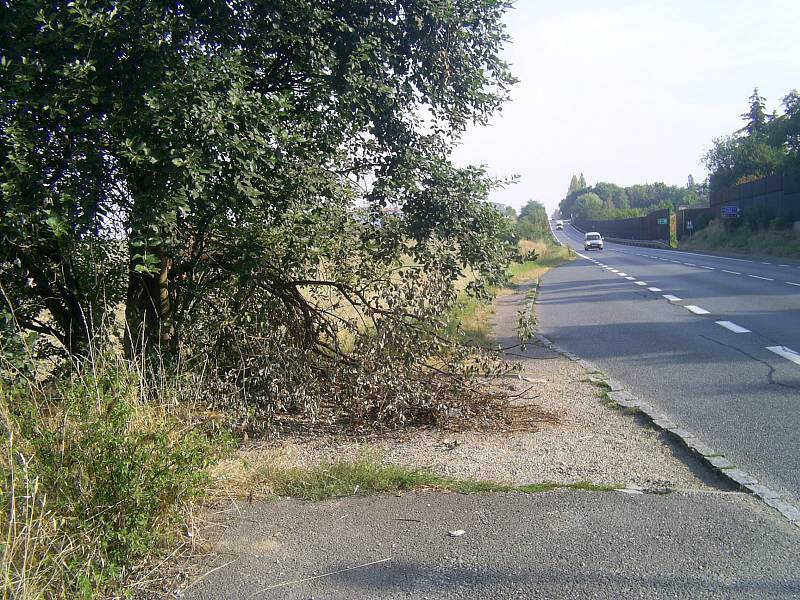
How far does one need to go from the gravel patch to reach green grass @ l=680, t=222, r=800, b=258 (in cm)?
3467

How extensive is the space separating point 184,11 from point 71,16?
→ 100 centimetres

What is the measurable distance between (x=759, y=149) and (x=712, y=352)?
218 ft

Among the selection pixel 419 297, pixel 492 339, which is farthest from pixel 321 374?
pixel 492 339

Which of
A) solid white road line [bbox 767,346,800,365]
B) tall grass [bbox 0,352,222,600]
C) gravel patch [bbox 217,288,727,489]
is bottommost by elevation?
solid white road line [bbox 767,346,800,365]

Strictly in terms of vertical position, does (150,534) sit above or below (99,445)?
below

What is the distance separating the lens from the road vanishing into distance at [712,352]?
629 centimetres

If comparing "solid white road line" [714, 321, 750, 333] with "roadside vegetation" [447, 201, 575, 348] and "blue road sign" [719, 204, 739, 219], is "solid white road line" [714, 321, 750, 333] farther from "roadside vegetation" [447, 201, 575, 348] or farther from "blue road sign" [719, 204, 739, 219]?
"blue road sign" [719, 204, 739, 219]

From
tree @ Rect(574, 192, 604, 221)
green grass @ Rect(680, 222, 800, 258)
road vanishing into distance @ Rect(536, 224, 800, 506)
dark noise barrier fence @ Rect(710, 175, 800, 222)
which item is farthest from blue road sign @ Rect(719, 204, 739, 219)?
tree @ Rect(574, 192, 604, 221)

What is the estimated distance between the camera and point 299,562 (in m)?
4.09

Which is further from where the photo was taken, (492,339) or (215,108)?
(492,339)

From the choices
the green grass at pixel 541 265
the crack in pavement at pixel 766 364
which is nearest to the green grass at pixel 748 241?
the green grass at pixel 541 265

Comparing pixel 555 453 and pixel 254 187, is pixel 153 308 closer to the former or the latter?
pixel 254 187

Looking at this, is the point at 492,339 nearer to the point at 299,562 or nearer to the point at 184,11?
the point at 184,11

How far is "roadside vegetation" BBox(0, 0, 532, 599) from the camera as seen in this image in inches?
159
